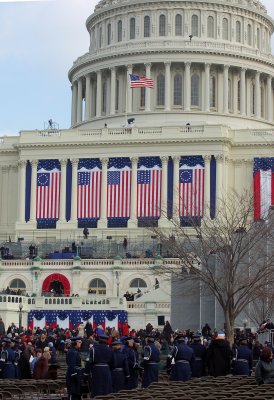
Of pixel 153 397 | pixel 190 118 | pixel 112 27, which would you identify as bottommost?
pixel 153 397

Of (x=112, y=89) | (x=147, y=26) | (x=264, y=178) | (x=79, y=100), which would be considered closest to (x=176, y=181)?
(x=264, y=178)

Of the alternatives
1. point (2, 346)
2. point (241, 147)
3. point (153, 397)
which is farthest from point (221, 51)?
point (153, 397)

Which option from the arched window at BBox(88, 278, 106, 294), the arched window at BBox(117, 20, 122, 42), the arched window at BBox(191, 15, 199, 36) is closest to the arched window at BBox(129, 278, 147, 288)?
the arched window at BBox(88, 278, 106, 294)

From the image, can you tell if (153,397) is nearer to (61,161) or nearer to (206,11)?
(61,161)

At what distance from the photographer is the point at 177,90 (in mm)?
122750

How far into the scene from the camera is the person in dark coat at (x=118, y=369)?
29656 mm

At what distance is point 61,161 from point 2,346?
7645 centimetres

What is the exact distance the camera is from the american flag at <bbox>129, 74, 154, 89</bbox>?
111688 millimetres

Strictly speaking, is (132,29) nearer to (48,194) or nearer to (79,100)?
(79,100)

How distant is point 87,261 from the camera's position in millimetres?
→ 86750

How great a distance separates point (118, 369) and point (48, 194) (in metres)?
79.4

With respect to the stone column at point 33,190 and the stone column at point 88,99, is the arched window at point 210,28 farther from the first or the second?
the stone column at point 33,190

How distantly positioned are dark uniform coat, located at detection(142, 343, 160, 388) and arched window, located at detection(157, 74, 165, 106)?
9164 centimetres

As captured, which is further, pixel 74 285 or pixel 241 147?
pixel 241 147
